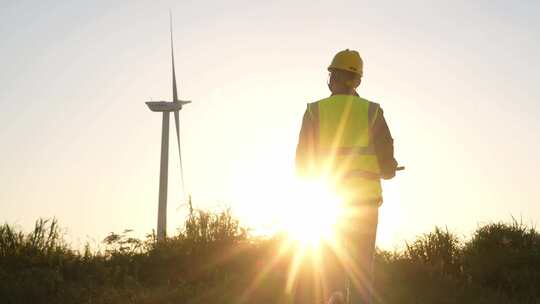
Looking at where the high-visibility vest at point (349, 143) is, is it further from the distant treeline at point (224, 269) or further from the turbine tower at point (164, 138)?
the turbine tower at point (164, 138)

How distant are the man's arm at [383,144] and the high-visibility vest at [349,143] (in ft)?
0.28

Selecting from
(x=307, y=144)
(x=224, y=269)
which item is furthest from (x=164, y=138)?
(x=307, y=144)

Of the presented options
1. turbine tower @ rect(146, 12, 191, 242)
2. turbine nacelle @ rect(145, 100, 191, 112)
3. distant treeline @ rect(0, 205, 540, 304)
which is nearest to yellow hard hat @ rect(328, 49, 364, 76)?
distant treeline @ rect(0, 205, 540, 304)

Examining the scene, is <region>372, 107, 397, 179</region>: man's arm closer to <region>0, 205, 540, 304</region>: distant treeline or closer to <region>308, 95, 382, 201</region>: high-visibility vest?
<region>308, 95, 382, 201</region>: high-visibility vest

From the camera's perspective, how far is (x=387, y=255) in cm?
1684

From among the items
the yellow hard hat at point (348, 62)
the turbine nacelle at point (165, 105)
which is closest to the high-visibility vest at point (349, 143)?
the yellow hard hat at point (348, 62)

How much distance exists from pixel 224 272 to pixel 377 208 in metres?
7.44

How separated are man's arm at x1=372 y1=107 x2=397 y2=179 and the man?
0.01m

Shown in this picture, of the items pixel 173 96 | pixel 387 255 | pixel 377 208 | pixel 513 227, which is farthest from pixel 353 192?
pixel 173 96

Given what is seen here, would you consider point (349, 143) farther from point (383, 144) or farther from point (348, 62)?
point (348, 62)

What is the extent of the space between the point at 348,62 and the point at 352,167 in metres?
0.95

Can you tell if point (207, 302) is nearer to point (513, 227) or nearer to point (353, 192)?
point (353, 192)

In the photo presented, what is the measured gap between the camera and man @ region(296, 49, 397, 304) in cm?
721

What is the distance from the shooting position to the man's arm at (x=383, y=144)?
734 cm
